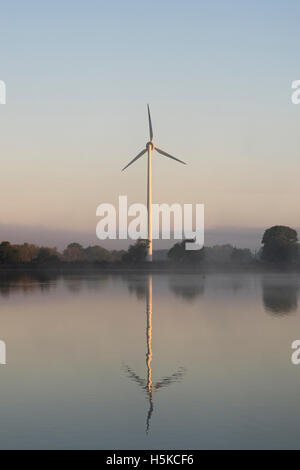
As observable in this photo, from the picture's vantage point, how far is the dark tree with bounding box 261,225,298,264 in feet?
611

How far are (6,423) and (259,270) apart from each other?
165756 millimetres

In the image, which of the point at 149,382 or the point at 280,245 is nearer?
the point at 149,382

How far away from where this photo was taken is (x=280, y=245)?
18625cm

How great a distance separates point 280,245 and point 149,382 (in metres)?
167

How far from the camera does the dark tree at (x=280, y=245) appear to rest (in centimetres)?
18638

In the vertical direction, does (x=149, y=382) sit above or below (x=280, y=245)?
below

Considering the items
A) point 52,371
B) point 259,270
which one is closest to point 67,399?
point 52,371

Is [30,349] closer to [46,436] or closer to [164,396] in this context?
[164,396]

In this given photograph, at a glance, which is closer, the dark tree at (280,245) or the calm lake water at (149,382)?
the calm lake water at (149,382)

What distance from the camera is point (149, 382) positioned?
23.8 m

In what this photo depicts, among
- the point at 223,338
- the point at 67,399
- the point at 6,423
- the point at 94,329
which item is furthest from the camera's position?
the point at 94,329

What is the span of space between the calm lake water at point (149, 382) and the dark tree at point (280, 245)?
5622 inches

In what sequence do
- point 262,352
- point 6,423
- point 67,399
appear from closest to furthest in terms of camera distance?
point 6,423 → point 67,399 → point 262,352
